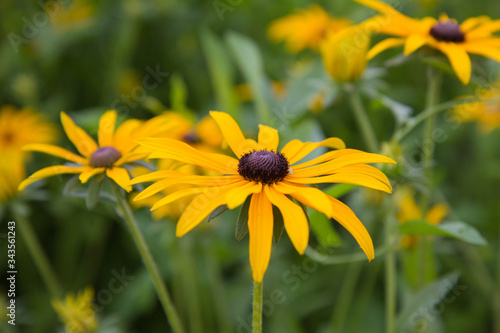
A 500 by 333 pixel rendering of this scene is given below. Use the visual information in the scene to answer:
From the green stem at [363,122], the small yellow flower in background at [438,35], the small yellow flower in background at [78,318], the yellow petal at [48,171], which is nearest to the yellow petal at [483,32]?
the small yellow flower in background at [438,35]

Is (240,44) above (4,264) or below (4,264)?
above

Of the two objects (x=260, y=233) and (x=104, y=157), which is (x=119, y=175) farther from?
(x=260, y=233)

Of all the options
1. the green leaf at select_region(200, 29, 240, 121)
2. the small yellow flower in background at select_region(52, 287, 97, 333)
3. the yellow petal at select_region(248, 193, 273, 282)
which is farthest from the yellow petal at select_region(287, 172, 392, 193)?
the green leaf at select_region(200, 29, 240, 121)

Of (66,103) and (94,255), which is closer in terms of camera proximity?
(94,255)

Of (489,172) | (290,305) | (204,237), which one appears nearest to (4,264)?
(204,237)

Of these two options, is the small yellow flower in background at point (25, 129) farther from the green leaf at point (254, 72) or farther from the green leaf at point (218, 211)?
the green leaf at point (218, 211)

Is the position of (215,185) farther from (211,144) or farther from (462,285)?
(462,285)

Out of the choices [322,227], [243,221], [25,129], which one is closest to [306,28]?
[25,129]

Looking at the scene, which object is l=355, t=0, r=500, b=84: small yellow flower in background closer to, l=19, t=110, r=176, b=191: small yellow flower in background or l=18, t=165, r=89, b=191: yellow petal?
l=19, t=110, r=176, b=191: small yellow flower in background
